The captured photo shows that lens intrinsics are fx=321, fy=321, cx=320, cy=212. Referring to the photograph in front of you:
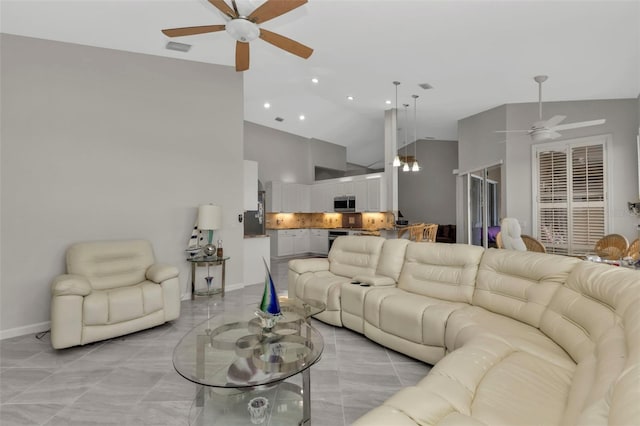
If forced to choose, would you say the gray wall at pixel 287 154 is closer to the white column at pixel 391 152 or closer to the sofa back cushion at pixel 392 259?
the white column at pixel 391 152

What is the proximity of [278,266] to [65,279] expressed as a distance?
4902 mm

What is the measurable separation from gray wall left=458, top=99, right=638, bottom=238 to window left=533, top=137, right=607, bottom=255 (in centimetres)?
14

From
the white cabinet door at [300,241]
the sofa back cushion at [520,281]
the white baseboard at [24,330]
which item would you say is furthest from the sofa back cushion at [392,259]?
the white cabinet door at [300,241]

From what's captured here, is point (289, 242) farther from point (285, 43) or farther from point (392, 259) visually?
point (285, 43)

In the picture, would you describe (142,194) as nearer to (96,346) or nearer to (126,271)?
(126,271)

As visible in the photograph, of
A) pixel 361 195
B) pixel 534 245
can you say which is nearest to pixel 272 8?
pixel 534 245

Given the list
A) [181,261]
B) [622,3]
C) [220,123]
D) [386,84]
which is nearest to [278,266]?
[181,261]

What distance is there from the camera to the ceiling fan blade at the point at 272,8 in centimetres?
232

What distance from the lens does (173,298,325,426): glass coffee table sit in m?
1.74

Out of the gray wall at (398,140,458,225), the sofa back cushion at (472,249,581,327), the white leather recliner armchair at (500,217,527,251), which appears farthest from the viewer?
the gray wall at (398,140,458,225)

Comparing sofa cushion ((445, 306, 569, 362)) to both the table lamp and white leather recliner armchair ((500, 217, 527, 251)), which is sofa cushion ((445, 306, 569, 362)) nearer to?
white leather recliner armchair ((500, 217, 527, 251))

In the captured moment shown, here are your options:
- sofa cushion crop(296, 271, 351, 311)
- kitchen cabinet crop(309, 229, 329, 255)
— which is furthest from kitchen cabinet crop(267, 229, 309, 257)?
sofa cushion crop(296, 271, 351, 311)

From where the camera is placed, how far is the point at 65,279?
2934 millimetres

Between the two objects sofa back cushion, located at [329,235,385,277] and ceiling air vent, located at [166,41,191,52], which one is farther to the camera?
ceiling air vent, located at [166,41,191,52]
